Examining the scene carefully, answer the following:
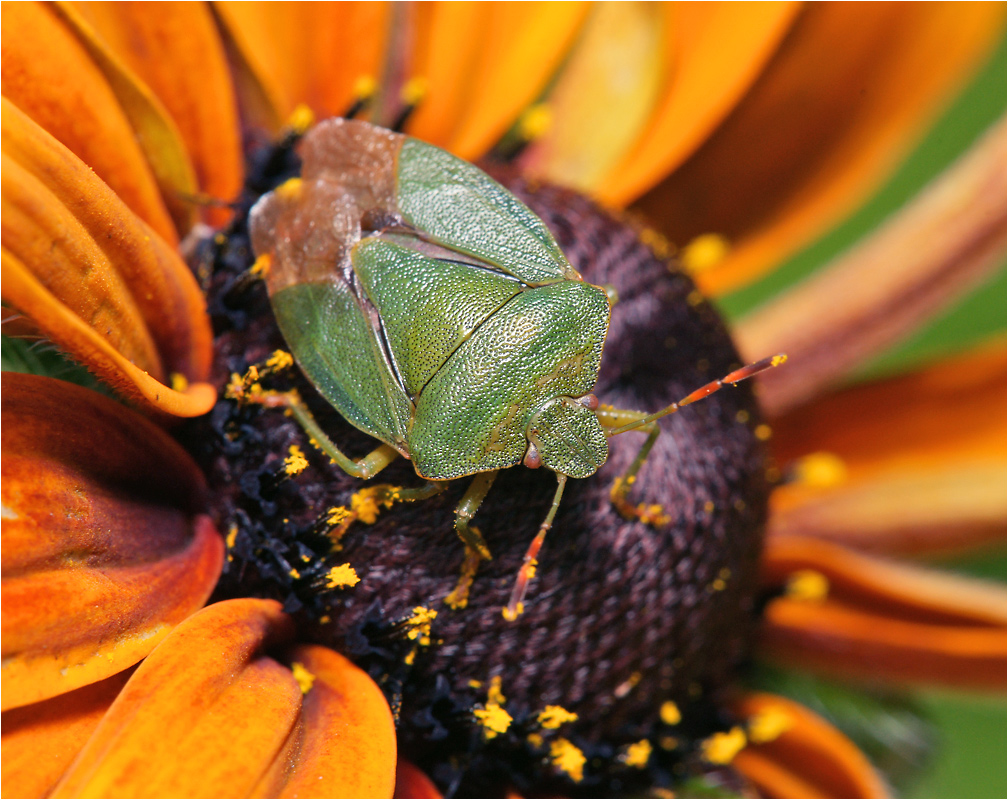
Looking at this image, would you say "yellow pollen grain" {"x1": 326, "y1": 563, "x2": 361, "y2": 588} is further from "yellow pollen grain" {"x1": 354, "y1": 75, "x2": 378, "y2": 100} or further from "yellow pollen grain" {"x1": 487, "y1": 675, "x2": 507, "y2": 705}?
"yellow pollen grain" {"x1": 354, "y1": 75, "x2": 378, "y2": 100}

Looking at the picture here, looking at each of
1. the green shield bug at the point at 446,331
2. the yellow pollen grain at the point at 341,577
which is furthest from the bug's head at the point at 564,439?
the yellow pollen grain at the point at 341,577

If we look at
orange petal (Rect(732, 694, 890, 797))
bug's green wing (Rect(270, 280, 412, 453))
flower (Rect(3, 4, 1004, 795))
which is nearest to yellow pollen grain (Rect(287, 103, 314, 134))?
flower (Rect(3, 4, 1004, 795))

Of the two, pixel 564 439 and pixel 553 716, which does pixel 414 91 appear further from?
pixel 553 716

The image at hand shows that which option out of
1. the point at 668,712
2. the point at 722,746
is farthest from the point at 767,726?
the point at 668,712

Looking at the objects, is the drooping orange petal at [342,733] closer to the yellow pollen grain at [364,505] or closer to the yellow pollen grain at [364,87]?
the yellow pollen grain at [364,505]

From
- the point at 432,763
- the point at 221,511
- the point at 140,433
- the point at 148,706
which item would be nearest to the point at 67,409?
the point at 140,433
